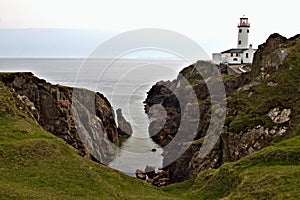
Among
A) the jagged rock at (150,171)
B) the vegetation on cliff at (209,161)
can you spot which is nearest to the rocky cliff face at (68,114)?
the vegetation on cliff at (209,161)

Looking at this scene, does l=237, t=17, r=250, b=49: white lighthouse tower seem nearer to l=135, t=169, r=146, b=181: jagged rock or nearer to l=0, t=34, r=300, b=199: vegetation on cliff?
l=0, t=34, r=300, b=199: vegetation on cliff

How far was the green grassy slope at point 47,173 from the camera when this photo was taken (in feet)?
110

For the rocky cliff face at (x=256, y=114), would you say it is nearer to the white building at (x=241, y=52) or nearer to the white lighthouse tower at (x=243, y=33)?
the white building at (x=241, y=52)

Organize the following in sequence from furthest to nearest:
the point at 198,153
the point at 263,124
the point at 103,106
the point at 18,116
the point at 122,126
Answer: the point at 122,126 → the point at 103,106 → the point at 198,153 → the point at 263,124 → the point at 18,116

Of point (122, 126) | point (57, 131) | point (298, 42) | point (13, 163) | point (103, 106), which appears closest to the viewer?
point (13, 163)

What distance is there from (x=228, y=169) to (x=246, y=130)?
63.4 feet

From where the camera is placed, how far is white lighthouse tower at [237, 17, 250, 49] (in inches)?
5344

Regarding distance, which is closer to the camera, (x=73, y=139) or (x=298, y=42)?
(x=73, y=139)

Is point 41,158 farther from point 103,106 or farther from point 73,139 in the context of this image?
point 103,106

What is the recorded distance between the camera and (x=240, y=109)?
70.4 meters

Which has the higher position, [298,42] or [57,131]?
[298,42]

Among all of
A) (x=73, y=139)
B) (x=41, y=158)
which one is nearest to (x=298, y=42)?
(x=73, y=139)

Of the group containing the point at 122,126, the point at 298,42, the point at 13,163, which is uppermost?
the point at 298,42

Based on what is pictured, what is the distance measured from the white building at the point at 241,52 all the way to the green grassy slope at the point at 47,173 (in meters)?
94.0
